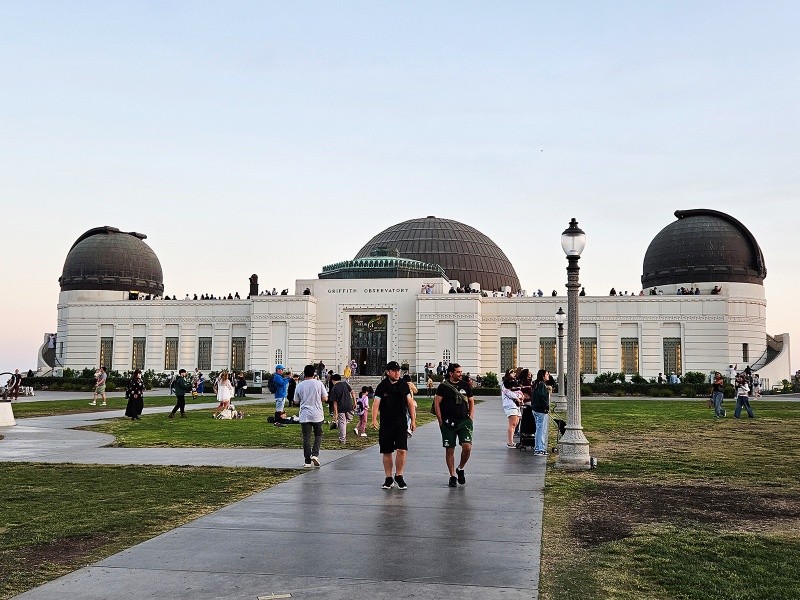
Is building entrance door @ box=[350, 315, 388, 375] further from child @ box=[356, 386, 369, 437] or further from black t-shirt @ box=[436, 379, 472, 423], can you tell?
black t-shirt @ box=[436, 379, 472, 423]

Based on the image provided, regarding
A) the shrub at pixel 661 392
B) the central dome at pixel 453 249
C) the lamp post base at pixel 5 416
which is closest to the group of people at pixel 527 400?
the lamp post base at pixel 5 416

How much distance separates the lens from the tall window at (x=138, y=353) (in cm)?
6278

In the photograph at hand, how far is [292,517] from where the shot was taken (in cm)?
902

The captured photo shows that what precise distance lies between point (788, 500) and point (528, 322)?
47968 millimetres

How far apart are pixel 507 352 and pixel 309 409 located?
46009 millimetres

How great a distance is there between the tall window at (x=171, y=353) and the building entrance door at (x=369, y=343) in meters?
15.1

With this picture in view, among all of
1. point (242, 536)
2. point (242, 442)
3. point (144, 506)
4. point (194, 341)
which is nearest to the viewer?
point (242, 536)

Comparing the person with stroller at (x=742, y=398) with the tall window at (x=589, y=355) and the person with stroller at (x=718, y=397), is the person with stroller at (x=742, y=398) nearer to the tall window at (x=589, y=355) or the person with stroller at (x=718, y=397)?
the person with stroller at (x=718, y=397)

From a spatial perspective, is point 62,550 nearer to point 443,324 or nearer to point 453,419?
point 453,419

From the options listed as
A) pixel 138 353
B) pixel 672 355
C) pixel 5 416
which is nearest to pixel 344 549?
pixel 5 416

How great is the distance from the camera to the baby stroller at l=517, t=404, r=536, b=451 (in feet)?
54.5

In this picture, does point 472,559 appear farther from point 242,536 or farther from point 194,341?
point 194,341

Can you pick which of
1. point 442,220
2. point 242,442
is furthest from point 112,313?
point 242,442

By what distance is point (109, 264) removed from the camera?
225 feet
